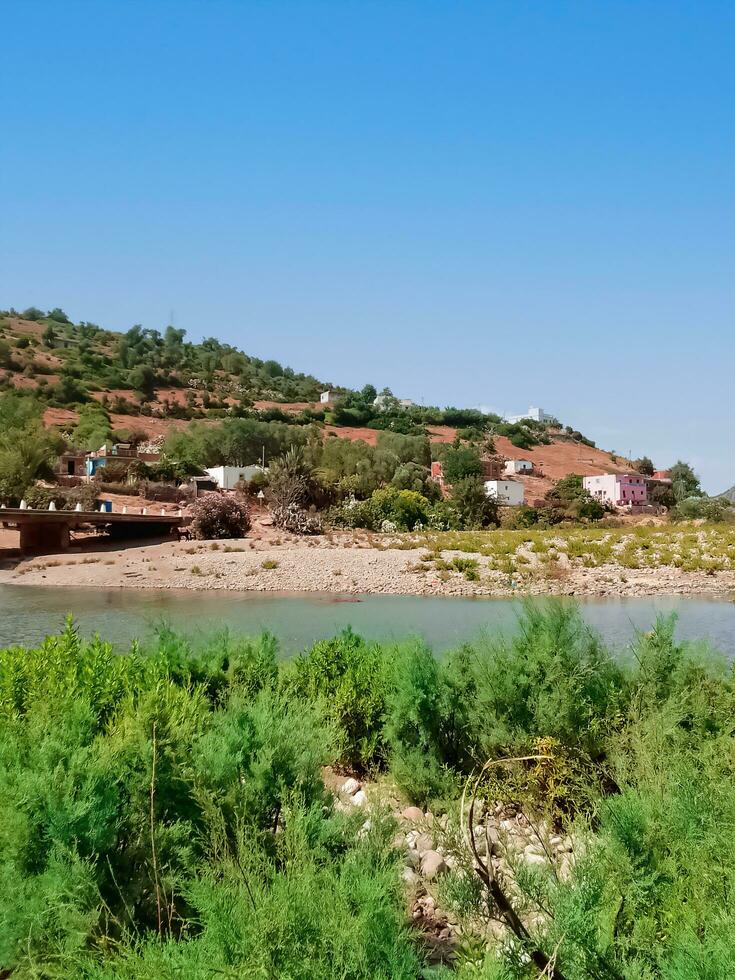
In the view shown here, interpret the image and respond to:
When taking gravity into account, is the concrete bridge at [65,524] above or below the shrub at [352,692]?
above

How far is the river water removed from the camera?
51.8 ft

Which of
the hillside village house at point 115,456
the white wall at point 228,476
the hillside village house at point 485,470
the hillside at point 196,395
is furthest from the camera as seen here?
the hillside at point 196,395

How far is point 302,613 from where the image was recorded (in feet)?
65.9

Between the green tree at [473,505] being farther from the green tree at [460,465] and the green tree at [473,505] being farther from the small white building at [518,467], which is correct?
the small white building at [518,467]

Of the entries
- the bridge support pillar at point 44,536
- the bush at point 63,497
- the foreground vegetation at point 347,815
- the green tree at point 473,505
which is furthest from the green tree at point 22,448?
the foreground vegetation at point 347,815

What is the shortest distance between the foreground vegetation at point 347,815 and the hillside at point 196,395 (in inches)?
2380

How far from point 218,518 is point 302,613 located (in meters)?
19.2

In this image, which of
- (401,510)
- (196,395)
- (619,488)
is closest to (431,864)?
(401,510)

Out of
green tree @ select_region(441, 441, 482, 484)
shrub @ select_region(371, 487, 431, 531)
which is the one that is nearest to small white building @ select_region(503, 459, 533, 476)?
green tree @ select_region(441, 441, 482, 484)

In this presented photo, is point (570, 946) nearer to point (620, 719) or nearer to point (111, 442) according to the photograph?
point (620, 719)

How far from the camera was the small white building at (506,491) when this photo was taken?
5712 cm

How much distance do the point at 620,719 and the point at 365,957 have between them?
→ 3.60 meters

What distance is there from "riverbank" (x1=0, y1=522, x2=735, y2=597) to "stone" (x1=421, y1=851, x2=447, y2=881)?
20.4 meters

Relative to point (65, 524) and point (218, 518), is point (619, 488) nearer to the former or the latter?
point (218, 518)
